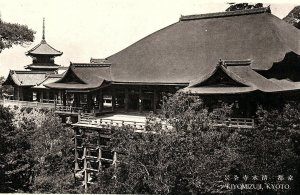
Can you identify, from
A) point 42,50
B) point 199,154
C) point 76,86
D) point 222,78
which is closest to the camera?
point 199,154

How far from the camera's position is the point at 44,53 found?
4122 centimetres

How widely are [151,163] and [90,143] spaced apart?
8487 millimetres

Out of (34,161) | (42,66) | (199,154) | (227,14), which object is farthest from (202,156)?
(42,66)

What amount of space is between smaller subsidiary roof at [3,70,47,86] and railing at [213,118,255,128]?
2150 cm

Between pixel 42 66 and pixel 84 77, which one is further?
pixel 42 66

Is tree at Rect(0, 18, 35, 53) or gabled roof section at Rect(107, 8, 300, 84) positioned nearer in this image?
gabled roof section at Rect(107, 8, 300, 84)

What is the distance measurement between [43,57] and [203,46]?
24.5 m

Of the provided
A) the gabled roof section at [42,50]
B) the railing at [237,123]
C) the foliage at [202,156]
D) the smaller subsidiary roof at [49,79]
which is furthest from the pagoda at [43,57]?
the foliage at [202,156]

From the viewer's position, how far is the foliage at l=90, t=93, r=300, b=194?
41.6 feet

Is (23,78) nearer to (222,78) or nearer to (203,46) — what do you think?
(203,46)

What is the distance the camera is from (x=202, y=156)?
1291cm

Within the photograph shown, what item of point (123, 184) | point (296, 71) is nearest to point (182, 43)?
point (296, 71)

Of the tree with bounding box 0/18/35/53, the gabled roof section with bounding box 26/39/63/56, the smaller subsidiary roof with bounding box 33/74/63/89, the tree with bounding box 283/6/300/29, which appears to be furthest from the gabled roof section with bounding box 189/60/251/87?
the gabled roof section with bounding box 26/39/63/56

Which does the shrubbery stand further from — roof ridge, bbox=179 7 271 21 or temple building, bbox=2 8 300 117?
roof ridge, bbox=179 7 271 21
